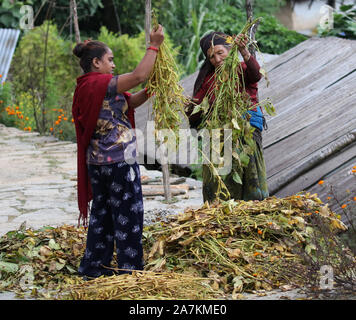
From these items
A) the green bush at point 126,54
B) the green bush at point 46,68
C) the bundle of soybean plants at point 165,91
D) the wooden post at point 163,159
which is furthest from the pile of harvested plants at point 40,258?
the green bush at point 126,54

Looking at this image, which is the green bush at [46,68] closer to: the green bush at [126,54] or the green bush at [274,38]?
the green bush at [126,54]

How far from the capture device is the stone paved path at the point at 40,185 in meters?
5.30

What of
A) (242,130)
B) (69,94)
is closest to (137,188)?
(242,130)

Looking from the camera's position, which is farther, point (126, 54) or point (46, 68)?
point (126, 54)

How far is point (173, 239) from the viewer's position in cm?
381

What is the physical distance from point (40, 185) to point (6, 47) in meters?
6.01

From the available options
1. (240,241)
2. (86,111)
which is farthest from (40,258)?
(240,241)

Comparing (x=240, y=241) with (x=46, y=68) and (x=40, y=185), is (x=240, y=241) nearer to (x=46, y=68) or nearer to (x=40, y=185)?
(x=40, y=185)

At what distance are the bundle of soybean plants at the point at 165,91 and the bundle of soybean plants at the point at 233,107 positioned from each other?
26cm

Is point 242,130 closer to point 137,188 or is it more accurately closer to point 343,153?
point 137,188

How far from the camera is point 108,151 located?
3.61 metres

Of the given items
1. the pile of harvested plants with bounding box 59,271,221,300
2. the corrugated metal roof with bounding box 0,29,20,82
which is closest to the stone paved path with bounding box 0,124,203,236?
the pile of harvested plants with bounding box 59,271,221,300

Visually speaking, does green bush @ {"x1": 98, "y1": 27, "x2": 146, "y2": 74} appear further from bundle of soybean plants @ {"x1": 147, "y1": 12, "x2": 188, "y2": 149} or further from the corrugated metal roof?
bundle of soybean plants @ {"x1": 147, "y1": 12, "x2": 188, "y2": 149}

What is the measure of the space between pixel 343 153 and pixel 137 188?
Answer: 2152 mm
